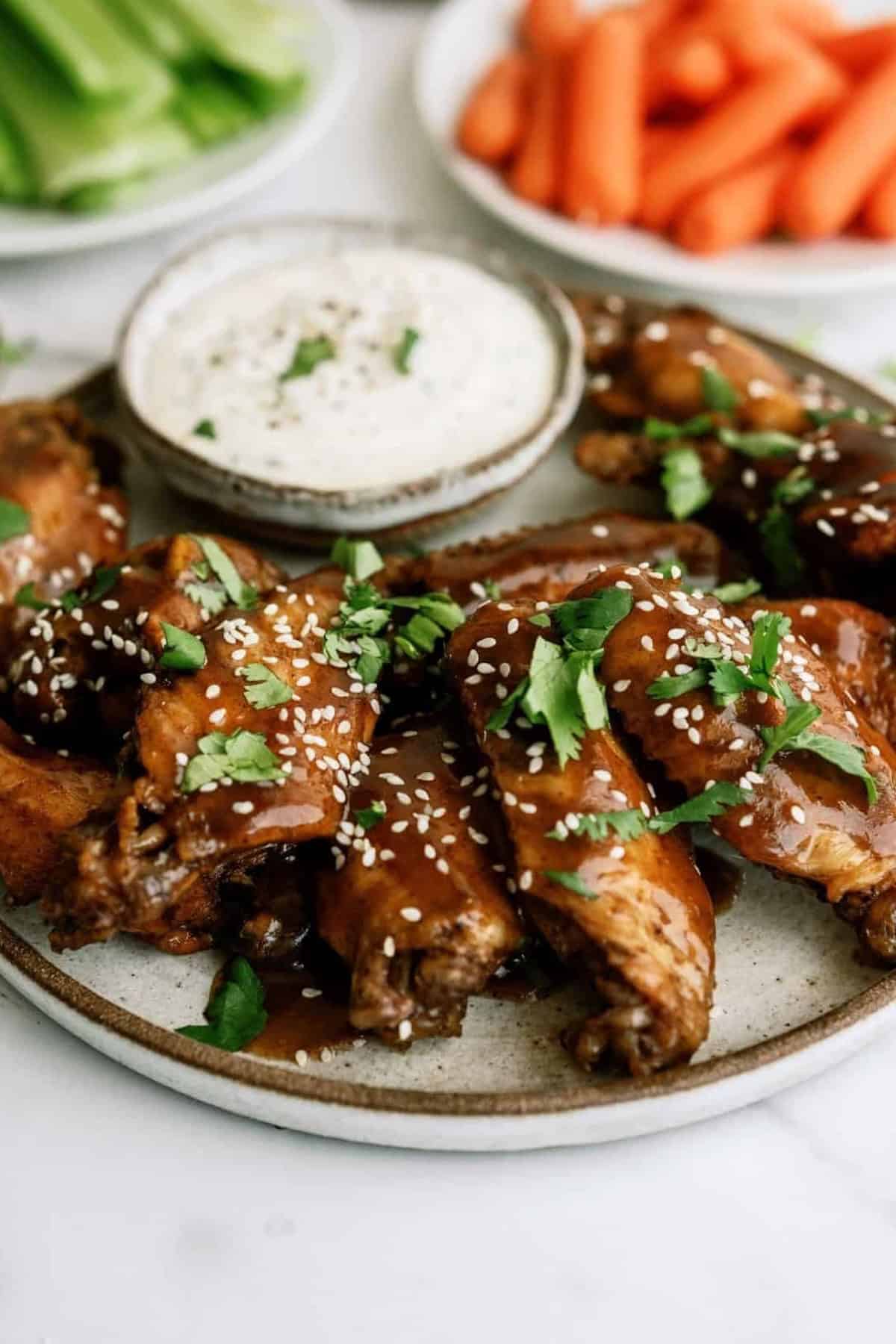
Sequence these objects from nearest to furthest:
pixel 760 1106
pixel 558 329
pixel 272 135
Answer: pixel 760 1106
pixel 558 329
pixel 272 135

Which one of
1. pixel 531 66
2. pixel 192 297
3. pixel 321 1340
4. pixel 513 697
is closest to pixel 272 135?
pixel 531 66

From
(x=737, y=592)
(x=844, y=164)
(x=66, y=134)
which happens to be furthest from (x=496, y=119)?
(x=737, y=592)

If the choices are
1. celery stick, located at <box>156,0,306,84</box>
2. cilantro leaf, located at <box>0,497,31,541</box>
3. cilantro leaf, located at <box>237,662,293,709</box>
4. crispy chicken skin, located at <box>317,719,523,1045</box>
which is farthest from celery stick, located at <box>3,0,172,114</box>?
crispy chicken skin, located at <box>317,719,523,1045</box>

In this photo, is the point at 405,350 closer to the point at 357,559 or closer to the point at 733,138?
the point at 357,559

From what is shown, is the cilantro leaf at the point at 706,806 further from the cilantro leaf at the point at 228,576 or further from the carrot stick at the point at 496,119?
the carrot stick at the point at 496,119

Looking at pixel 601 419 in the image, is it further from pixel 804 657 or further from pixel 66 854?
pixel 66 854

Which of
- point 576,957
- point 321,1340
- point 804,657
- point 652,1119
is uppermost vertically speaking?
point 804,657
